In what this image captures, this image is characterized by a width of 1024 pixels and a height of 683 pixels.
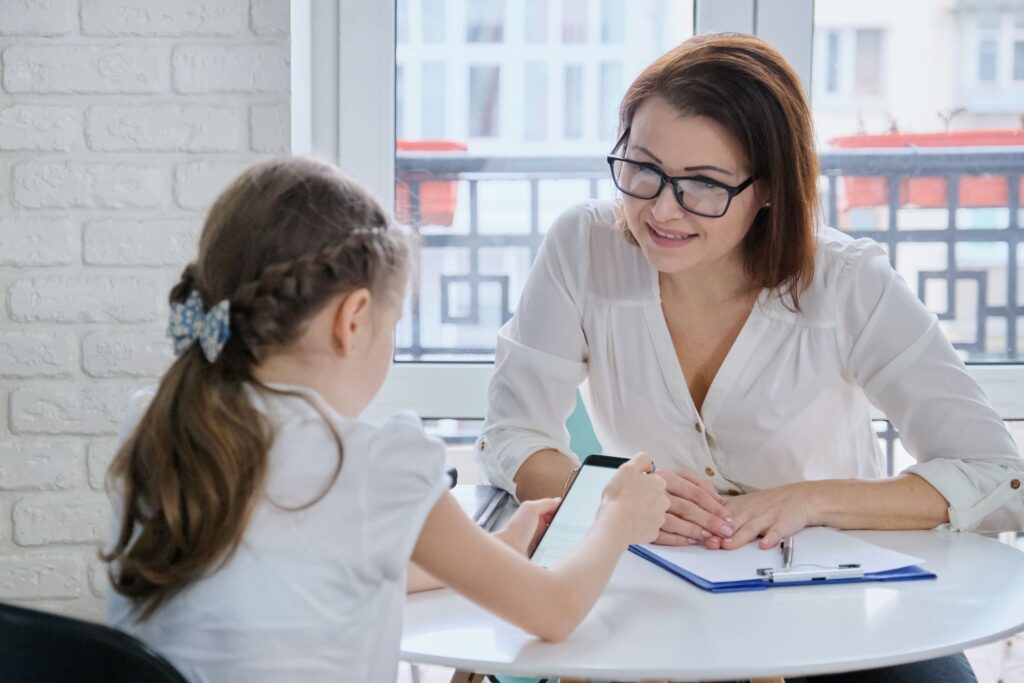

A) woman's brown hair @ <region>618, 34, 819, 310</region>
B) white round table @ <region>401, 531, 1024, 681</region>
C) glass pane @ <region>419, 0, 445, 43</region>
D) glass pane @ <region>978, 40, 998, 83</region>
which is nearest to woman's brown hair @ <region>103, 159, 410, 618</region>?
white round table @ <region>401, 531, 1024, 681</region>

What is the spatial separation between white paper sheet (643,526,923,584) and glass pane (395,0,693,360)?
52.0 inches

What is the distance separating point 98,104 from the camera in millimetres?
2156

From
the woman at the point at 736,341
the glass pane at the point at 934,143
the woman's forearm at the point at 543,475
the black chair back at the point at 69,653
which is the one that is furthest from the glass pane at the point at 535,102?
the black chair back at the point at 69,653

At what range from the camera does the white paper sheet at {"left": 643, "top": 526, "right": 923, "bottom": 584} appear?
1.28 m

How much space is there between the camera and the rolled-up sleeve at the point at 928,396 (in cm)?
154

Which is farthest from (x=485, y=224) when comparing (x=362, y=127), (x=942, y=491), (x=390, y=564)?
(x=390, y=564)

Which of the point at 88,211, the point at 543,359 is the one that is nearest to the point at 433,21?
the point at 88,211

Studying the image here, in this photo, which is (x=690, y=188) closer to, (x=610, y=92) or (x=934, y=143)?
(x=610, y=92)

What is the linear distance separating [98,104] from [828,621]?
164 centimetres

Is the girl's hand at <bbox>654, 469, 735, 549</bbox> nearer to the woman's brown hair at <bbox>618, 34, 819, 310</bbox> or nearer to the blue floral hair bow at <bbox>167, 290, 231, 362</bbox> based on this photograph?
the woman's brown hair at <bbox>618, 34, 819, 310</bbox>

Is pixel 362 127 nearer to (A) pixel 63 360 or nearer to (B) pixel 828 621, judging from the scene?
(A) pixel 63 360

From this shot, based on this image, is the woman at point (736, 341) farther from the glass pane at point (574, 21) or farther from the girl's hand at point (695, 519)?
the glass pane at point (574, 21)

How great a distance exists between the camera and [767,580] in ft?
4.10

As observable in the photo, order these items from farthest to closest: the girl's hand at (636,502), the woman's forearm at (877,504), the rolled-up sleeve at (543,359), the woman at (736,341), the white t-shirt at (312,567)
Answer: the rolled-up sleeve at (543,359) < the woman at (736,341) < the woman's forearm at (877,504) < the girl's hand at (636,502) < the white t-shirt at (312,567)
